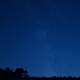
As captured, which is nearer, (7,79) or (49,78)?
(7,79)

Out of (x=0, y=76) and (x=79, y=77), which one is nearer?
(x=0, y=76)

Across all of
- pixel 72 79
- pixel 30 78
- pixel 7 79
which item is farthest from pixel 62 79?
pixel 7 79

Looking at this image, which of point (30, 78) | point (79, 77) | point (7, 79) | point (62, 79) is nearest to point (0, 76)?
point (7, 79)

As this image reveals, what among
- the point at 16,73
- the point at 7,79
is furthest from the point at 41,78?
the point at 7,79

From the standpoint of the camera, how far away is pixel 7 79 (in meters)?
59.1

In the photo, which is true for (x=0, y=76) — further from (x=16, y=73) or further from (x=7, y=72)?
(x=16, y=73)

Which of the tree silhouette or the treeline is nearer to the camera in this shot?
the treeline

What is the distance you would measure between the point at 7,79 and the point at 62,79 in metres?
14.6

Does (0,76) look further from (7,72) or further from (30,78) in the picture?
(30,78)

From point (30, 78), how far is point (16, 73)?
4.78m

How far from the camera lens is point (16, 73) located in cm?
6391

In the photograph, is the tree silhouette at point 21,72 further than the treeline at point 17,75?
Yes

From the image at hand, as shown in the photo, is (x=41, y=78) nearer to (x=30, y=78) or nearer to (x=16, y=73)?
(x=30, y=78)

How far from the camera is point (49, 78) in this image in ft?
221
